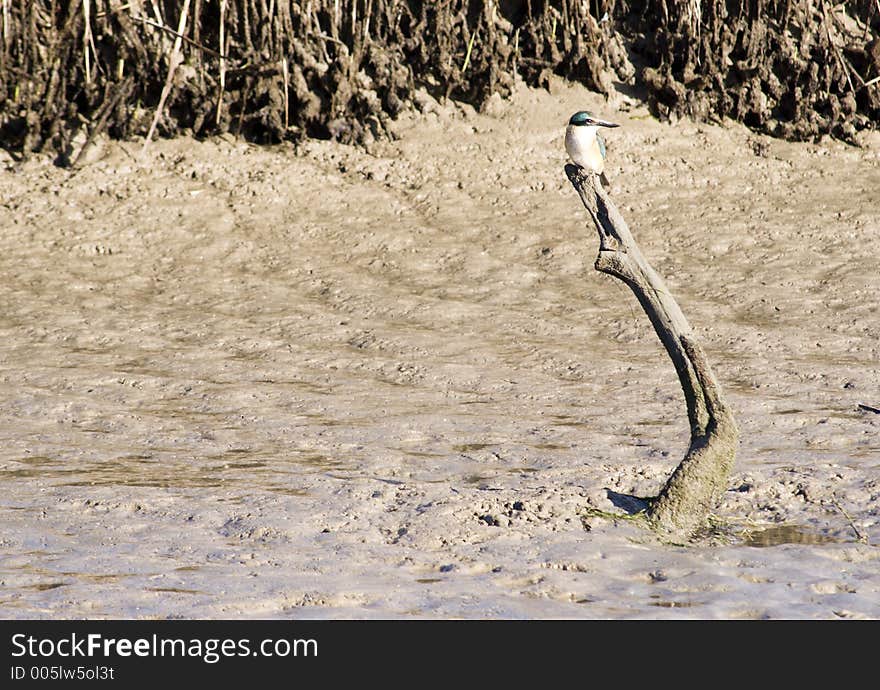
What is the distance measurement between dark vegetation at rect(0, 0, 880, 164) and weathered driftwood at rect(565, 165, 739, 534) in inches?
137

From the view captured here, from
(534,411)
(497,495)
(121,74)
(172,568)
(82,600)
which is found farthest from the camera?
(121,74)

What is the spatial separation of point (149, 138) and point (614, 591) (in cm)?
420

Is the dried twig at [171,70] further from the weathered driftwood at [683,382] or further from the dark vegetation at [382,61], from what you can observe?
the weathered driftwood at [683,382]

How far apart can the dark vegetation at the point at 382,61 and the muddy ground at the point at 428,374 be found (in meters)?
0.17

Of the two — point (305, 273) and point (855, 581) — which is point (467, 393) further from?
point (855, 581)

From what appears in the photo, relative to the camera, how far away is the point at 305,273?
579 centimetres

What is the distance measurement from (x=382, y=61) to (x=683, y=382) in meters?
3.66

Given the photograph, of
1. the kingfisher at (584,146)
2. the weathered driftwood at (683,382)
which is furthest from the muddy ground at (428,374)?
the kingfisher at (584,146)

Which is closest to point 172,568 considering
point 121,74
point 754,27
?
point 121,74

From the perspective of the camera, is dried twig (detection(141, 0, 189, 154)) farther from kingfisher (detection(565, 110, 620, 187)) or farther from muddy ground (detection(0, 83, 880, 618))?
kingfisher (detection(565, 110, 620, 187))

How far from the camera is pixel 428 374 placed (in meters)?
4.78

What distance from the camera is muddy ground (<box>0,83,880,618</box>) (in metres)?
3.00

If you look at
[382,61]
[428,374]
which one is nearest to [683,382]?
[428,374]

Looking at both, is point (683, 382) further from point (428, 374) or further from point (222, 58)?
point (222, 58)
